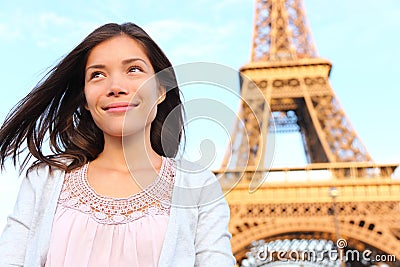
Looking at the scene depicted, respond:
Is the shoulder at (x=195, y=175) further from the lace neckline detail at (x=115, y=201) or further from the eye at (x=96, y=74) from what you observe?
the eye at (x=96, y=74)

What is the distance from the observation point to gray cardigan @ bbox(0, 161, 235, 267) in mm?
1276

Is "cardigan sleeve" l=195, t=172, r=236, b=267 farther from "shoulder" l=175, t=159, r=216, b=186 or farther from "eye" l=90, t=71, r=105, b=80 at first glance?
"eye" l=90, t=71, r=105, b=80

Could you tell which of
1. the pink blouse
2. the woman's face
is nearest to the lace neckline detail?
the pink blouse

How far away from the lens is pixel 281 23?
22.2 metres

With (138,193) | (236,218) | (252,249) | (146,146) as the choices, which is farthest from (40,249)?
(252,249)

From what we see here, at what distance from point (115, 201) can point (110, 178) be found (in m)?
0.09

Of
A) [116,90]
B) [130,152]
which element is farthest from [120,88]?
[130,152]

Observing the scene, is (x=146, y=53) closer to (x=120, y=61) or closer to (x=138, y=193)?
(x=120, y=61)

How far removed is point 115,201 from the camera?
135cm

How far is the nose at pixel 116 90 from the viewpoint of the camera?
135cm

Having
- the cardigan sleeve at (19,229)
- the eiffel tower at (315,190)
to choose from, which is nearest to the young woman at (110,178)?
the cardigan sleeve at (19,229)

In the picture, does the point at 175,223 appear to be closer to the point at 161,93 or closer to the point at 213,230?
the point at 213,230

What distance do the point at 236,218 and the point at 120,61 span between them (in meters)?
15.0

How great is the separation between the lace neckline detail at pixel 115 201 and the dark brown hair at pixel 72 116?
7 cm
